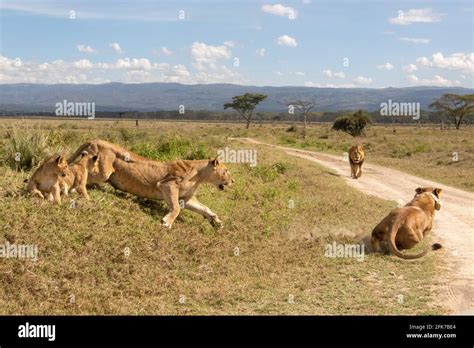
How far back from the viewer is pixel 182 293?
781 centimetres

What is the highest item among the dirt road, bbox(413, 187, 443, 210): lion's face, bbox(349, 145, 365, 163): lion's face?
bbox(349, 145, 365, 163): lion's face

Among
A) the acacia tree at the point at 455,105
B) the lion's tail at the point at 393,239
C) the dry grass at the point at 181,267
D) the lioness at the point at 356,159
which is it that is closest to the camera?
the dry grass at the point at 181,267

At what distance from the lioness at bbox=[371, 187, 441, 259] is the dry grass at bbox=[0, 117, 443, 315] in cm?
39

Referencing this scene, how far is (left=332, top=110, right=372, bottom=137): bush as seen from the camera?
5753 centimetres

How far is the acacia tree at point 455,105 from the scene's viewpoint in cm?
7931

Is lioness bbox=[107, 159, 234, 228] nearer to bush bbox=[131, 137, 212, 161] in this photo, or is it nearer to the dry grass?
the dry grass

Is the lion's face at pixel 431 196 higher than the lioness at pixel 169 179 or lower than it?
lower

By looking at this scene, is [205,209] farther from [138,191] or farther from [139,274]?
[139,274]

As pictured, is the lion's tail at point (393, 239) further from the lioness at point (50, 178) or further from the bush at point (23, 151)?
the bush at point (23, 151)

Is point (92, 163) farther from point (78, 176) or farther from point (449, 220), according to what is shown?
point (449, 220)

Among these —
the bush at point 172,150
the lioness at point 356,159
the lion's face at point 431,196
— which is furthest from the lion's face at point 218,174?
the lioness at point 356,159

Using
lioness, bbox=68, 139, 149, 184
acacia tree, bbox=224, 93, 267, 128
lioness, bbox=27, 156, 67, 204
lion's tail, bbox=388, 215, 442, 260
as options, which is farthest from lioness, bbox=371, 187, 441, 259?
acacia tree, bbox=224, 93, 267, 128

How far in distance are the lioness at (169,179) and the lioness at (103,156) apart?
4.3 inches

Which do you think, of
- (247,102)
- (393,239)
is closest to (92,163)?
(393,239)
